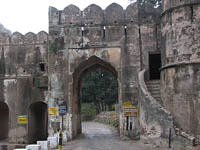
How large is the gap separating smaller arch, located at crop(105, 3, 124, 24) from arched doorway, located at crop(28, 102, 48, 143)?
6.49 meters

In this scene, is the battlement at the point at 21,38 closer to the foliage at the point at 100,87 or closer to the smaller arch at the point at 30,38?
the smaller arch at the point at 30,38

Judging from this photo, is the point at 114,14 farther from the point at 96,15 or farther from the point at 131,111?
the point at 131,111

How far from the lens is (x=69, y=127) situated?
13391mm

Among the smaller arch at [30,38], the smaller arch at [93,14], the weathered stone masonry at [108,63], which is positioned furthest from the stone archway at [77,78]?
the smaller arch at [30,38]

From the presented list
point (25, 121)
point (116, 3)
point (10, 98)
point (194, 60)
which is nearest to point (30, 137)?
point (25, 121)

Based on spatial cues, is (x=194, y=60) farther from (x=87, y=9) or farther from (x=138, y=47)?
(x=87, y=9)

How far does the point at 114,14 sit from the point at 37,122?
8.03 m

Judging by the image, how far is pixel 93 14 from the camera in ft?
45.9

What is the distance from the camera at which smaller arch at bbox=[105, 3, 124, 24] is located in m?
13.8

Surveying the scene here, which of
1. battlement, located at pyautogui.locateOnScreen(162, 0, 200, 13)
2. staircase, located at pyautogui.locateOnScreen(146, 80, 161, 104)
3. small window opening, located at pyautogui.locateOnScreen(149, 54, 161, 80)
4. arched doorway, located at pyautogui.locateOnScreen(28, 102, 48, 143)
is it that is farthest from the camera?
arched doorway, located at pyautogui.locateOnScreen(28, 102, 48, 143)

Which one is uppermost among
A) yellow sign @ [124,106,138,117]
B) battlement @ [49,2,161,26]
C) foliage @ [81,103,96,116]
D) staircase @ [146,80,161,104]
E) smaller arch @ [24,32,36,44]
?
battlement @ [49,2,161,26]

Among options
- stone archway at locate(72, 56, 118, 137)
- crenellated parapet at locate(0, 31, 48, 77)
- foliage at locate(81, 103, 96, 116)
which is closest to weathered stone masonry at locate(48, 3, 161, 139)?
stone archway at locate(72, 56, 118, 137)

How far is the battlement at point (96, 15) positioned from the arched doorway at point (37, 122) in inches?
206

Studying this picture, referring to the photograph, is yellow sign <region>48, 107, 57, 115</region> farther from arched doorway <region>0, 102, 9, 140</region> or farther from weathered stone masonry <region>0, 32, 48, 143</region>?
arched doorway <region>0, 102, 9, 140</region>
